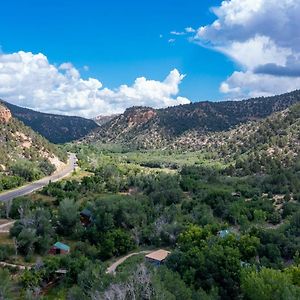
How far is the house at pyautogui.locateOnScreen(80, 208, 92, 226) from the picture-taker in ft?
232

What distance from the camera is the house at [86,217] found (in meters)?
70.7

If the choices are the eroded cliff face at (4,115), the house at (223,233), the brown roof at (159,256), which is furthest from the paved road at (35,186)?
the house at (223,233)

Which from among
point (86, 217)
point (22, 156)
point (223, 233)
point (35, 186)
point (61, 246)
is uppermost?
point (22, 156)

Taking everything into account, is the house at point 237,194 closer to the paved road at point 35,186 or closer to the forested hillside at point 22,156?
the paved road at point 35,186

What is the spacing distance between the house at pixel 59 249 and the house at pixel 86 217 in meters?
11.2

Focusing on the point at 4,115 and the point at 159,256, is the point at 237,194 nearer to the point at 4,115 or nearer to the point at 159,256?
the point at 159,256

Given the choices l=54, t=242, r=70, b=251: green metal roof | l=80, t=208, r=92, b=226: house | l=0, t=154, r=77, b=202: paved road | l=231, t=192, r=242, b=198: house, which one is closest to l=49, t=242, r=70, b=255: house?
l=54, t=242, r=70, b=251: green metal roof

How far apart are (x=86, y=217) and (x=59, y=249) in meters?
13.7

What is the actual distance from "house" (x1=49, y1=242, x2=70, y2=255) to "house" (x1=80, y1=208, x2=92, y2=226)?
1121cm

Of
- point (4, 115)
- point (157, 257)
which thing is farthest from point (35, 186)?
point (157, 257)

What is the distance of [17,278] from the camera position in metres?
47.7

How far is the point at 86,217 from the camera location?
236 ft

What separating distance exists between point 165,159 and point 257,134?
3614 cm

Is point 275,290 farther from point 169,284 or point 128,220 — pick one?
point 128,220
